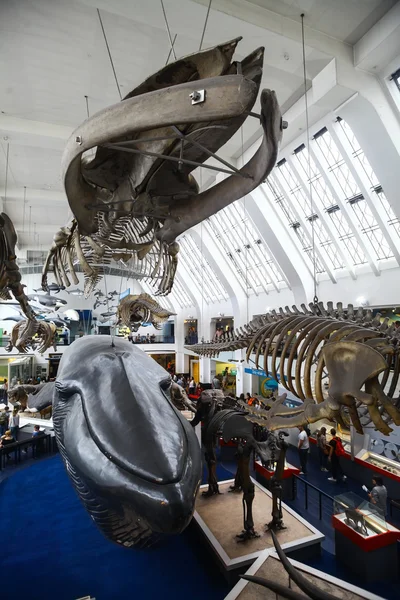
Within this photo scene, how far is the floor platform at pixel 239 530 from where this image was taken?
5168 millimetres

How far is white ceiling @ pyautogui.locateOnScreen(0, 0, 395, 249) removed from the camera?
266 inches

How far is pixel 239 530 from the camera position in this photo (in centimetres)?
589

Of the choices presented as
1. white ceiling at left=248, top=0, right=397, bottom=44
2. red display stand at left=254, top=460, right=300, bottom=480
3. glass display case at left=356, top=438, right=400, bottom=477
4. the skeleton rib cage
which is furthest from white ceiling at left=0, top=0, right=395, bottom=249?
glass display case at left=356, top=438, right=400, bottom=477

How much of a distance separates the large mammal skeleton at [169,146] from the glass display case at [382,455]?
30.9ft

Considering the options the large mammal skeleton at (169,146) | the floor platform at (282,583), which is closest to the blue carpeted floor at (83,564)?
the floor platform at (282,583)

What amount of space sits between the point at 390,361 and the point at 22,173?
15.6 m

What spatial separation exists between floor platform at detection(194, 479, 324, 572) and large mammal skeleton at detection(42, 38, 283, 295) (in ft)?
16.2

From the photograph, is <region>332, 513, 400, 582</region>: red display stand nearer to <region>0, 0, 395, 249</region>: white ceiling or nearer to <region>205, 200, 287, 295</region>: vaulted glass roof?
<region>0, 0, 395, 249</region>: white ceiling

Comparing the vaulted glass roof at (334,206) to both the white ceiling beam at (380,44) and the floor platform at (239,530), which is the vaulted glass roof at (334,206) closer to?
the white ceiling beam at (380,44)

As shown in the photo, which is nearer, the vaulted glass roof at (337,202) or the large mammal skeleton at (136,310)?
the large mammal skeleton at (136,310)

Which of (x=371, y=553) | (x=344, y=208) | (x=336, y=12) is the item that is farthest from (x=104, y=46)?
(x=371, y=553)

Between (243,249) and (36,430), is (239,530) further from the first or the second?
(243,249)

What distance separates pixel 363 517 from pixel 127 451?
6.07 meters

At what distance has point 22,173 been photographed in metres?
14.7
